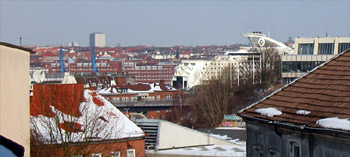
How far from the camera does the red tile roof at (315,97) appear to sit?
1276 cm

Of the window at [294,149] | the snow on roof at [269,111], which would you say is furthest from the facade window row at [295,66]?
the window at [294,149]

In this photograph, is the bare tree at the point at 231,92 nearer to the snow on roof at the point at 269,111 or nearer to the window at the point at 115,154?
the window at the point at 115,154

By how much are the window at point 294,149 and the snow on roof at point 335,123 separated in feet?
4.36

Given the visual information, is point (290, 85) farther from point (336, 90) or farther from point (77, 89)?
point (77, 89)

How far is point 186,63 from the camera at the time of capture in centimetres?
19188

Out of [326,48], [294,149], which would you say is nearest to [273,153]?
[294,149]

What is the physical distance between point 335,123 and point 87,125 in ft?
49.0

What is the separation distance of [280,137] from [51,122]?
12.5m

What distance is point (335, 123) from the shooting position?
1202 cm

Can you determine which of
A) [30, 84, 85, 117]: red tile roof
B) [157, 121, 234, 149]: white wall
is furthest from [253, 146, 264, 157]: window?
[157, 121, 234, 149]: white wall

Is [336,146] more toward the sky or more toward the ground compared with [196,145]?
more toward the sky

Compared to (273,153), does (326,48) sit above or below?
above

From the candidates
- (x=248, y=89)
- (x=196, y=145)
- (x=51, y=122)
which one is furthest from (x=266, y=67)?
(x=51, y=122)

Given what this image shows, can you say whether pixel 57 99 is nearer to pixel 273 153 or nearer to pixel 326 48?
pixel 273 153
